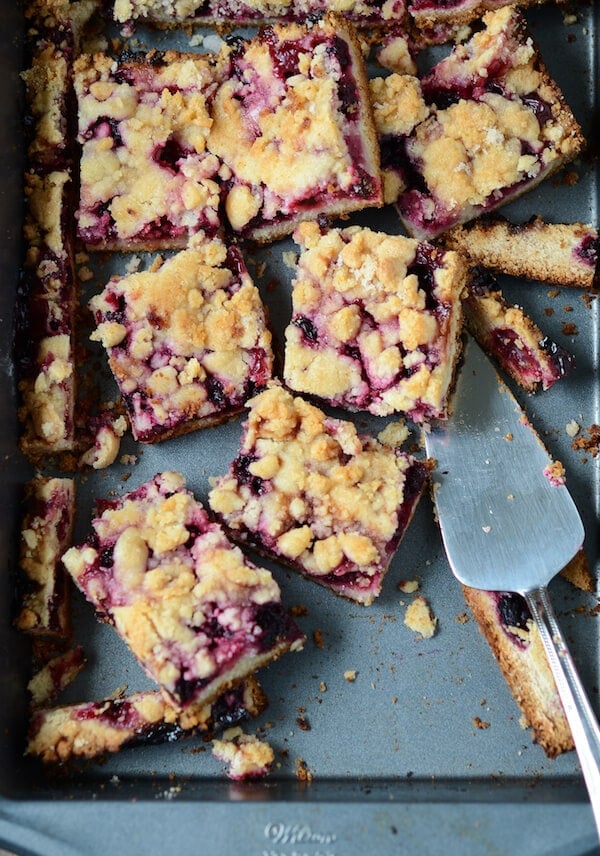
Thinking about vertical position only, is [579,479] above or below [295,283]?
below

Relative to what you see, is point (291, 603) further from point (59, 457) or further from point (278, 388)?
point (59, 457)

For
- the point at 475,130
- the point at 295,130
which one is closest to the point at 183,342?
the point at 295,130

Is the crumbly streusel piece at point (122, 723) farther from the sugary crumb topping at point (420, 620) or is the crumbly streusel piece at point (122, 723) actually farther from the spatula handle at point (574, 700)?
the spatula handle at point (574, 700)

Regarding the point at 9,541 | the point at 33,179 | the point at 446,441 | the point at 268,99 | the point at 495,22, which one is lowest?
the point at 9,541

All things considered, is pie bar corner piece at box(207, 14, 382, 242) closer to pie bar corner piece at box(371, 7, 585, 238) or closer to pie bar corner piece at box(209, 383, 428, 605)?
pie bar corner piece at box(371, 7, 585, 238)

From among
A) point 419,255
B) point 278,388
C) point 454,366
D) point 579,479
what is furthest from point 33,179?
point 579,479

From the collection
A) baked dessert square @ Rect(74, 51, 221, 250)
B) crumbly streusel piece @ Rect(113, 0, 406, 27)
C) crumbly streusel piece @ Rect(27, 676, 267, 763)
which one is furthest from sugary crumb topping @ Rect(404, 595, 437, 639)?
crumbly streusel piece @ Rect(113, 0, 406, 27)

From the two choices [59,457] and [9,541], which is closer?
[9,541]
